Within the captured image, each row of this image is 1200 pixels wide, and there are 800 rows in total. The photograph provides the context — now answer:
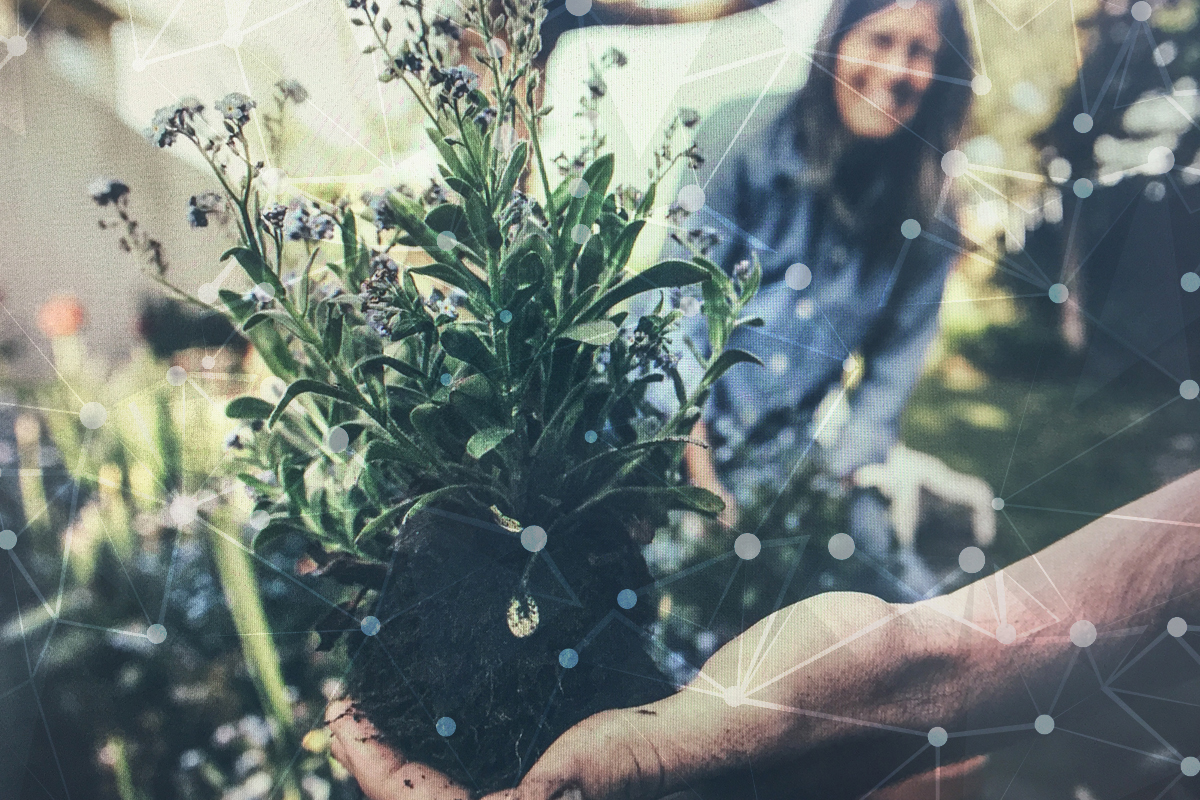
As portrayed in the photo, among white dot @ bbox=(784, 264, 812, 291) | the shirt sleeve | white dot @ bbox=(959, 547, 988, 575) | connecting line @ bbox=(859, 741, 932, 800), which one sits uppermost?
white dot @ bbox=(784, 264, 812, 291)

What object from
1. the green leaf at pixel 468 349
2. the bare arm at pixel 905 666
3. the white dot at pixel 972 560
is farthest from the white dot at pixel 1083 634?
the green leaf at pixel 468 349

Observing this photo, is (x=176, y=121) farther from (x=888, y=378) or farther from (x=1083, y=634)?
(x=1083, y=634)

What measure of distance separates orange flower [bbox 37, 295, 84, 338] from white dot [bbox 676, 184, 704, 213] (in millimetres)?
632

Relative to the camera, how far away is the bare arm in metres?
0.77

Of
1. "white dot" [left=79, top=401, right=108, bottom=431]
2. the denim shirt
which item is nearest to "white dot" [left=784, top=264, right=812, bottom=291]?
the denim shirt

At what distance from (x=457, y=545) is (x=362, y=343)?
0.73 feet

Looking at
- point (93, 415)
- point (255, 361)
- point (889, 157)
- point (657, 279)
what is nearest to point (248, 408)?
point (255, 361)

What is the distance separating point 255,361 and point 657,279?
1.37 feet

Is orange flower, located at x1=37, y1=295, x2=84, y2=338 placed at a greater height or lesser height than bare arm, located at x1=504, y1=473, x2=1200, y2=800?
greater

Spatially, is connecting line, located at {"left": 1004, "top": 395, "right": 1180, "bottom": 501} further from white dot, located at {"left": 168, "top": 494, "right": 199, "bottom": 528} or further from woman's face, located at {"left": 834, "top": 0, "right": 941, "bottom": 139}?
white dot, located at {"left": 168, "top": 494, "right": 199, "bottom": 528}

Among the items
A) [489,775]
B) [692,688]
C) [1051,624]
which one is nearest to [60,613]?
[489,775]

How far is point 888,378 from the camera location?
0.79 m

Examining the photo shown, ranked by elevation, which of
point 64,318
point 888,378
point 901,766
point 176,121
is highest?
point 176,121

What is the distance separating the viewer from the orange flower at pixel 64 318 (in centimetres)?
81
